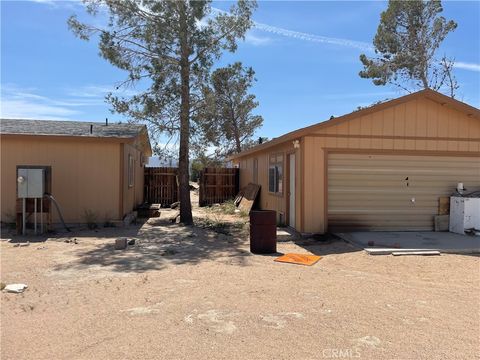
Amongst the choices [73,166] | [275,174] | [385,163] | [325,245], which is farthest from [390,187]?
[73,166]

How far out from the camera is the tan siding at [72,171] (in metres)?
12.4

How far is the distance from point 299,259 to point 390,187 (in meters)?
4.43

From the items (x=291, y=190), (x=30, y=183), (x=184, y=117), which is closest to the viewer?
(x=30, y=183)

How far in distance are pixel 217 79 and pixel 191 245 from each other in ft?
21.3

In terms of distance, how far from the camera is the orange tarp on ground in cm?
791

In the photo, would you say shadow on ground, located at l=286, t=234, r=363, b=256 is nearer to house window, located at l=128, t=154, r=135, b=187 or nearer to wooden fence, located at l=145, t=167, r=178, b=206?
house window, located at l=128, t=154, r=135, b=187

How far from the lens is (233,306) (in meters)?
5.26

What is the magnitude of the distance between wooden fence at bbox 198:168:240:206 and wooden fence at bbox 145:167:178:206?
1394mm

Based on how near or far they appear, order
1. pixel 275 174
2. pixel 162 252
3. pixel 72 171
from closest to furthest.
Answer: pixel 162 252, pixel 72 171, pixel 275 174

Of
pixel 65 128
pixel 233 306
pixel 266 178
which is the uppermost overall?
pixel 65 128

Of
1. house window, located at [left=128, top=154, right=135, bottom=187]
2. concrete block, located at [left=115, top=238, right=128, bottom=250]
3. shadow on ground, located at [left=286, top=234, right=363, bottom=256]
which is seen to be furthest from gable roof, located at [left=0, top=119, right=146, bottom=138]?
shadow on ground, located at [left=286, top=234, right=363, bottom=256]

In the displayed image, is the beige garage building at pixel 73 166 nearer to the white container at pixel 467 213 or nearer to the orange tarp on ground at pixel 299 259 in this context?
the orange tarp on ground at pixel 299 259

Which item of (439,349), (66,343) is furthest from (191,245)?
(439,349)

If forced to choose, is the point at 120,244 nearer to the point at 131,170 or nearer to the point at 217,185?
the point at 131,170
